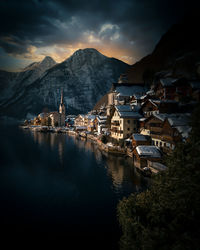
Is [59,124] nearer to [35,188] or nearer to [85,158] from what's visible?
[85,158]

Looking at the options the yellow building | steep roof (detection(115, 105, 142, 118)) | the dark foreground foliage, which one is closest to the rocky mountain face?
steep roof (detection(115, 105, 142, 118))

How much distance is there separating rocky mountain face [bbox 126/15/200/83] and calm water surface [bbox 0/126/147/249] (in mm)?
48392

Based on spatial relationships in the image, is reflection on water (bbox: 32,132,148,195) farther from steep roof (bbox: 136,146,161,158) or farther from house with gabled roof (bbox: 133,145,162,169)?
steep roof (bbox: 136,146,161,158)

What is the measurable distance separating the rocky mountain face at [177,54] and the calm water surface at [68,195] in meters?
48.4

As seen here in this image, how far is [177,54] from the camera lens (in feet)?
280

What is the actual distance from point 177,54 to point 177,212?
95925 millimetres

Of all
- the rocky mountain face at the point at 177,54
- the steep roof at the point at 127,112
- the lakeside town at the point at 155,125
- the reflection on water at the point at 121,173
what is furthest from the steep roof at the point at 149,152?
the rocky mountain face at the point at 177,54

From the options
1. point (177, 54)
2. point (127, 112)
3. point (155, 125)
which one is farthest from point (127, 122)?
point (177, 54)

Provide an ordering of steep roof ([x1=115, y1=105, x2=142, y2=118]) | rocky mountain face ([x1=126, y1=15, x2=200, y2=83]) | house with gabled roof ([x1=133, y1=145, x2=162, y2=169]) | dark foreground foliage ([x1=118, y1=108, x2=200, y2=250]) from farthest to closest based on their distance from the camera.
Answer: rocky mountain face ([x1=126, y1=15, x2=200, y2=83]), steep roof ([x1=115, y1=105, x2=142, y2=118]), house with gabled roof ([x1=133, y1=145, x2=162, y2=169]), dark foreground foliage ([x1=118, y1=108, x2=200, y2=250])

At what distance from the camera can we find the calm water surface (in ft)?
56.2

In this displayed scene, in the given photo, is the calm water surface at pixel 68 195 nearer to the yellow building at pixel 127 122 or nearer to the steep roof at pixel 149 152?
the steep roof at pixel 149 152

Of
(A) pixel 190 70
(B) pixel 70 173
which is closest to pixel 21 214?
(B) pixel 70 173

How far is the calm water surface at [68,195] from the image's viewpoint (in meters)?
17.1

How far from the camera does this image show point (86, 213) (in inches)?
776
